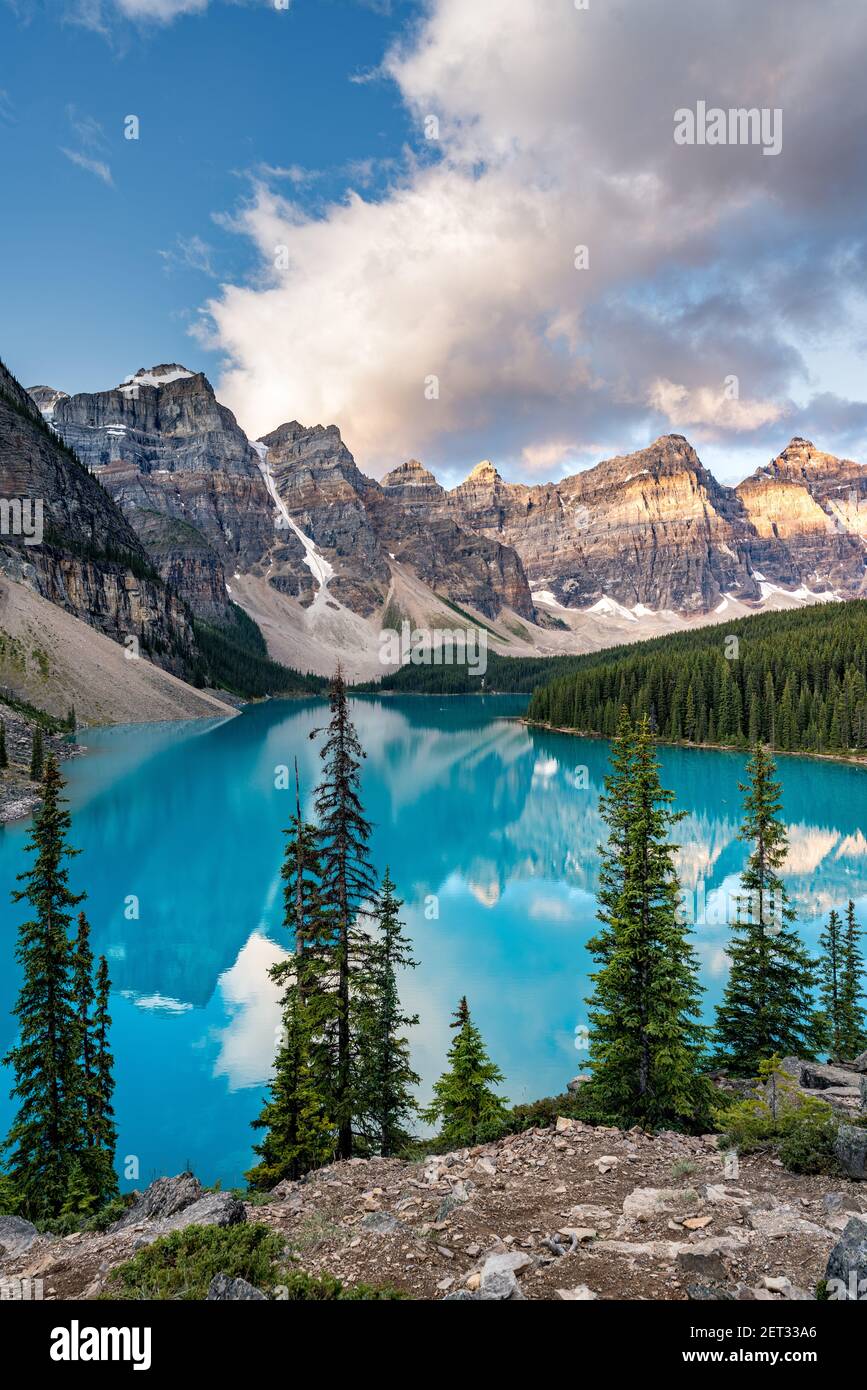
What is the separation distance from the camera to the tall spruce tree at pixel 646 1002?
1380 centimetres

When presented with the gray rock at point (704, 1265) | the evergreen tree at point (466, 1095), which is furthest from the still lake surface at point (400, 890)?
the gray rock at point (704, 1265)

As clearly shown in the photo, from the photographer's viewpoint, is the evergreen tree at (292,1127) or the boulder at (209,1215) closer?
the boulder at (209,1215)

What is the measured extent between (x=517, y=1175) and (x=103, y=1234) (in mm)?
6618

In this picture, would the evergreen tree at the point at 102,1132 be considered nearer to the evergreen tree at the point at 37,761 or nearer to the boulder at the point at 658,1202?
the boulder at the point at 658,1202

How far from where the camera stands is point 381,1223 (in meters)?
9.26

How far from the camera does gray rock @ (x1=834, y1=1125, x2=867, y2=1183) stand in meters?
9.83

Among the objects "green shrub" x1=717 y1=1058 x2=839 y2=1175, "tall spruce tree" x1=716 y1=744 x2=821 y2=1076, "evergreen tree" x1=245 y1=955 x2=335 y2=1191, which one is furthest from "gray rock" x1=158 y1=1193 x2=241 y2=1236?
"tall spruce tree" x1=716 y1=744 x2=821 y2=1076

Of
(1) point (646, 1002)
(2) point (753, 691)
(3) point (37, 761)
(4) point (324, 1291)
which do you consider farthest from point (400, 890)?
(2) point (753, 691)

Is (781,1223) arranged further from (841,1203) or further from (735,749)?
(735,749)

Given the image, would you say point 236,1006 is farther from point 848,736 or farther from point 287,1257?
point 848,736

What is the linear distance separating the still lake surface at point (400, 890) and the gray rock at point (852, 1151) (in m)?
11.9

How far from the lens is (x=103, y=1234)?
35.2ft

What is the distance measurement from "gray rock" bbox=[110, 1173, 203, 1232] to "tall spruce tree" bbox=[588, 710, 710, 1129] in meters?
7.97
